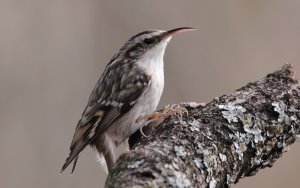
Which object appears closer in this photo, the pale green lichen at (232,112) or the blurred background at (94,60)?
the pale green lichen at (232,112)

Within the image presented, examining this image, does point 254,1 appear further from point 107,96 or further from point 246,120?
point 246,120

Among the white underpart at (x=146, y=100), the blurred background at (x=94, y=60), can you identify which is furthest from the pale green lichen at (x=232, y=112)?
the blurred background at (x=94, y=60)

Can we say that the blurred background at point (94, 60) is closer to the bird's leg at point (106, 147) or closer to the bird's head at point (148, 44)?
the bird's head at point (148, 44)

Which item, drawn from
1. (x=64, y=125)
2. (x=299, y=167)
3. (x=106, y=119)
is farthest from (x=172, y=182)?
(x=64, y=125)

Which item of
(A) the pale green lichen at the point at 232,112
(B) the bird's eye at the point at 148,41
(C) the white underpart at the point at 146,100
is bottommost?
(C) the white underpart at the point at 146,100

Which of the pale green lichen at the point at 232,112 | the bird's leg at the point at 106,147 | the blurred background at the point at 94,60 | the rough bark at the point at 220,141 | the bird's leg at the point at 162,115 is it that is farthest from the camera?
the blurred background at the point at 94,60

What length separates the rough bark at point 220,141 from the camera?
1.96 meters

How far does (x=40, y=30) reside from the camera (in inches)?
251

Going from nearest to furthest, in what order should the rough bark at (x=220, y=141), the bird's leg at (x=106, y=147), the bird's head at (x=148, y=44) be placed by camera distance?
the rough bark at (x=220, y=141), the bird's leg at (x=106, y=147), the bird's head at (x=148, y=44)

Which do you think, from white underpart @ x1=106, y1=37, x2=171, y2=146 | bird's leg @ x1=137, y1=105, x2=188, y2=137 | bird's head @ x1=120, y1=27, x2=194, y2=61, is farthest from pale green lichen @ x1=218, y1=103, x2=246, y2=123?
bird's head @ x1=120, y1=27, x2=194, y2=61

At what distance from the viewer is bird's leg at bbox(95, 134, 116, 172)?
10.7 ft

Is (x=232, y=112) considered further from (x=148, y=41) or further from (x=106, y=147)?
(x=148, y=41)

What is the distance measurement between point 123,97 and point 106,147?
11.1 inches

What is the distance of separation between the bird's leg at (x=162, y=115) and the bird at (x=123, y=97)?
0.05m
